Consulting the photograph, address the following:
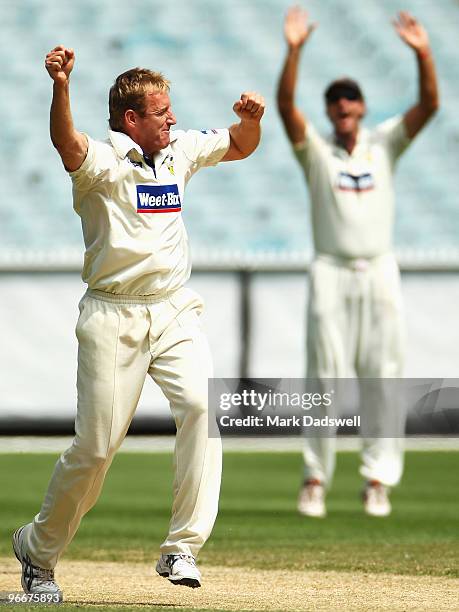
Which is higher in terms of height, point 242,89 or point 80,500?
point 242,89

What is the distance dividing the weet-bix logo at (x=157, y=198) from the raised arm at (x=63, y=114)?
0.25m

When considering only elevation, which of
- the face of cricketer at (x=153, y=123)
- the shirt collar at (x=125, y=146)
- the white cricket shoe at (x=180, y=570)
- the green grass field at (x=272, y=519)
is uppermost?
the face of cricketer at (x=153, y=123)

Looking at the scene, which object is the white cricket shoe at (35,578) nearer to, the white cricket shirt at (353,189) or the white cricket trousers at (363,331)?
the white cricket trousers at (363,331)

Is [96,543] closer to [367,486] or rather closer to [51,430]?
[367,486]

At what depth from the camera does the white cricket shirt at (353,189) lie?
312 inches

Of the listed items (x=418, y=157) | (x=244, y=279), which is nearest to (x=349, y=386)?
(x=244, y=279)

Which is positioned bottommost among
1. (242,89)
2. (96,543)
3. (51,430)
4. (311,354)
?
(51,430)

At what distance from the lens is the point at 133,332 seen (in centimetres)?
479

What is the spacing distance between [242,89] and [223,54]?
0.58 m

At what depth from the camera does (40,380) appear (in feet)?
42.7

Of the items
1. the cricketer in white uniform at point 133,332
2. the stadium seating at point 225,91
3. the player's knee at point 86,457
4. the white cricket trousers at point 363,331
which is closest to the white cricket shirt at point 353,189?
the white cricket trousers at point 363,331

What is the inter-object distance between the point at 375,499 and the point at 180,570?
3084mm

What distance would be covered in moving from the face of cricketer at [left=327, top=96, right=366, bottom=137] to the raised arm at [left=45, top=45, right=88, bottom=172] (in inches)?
139

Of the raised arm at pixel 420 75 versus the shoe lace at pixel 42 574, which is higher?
the raised arm at pixel 420 75
